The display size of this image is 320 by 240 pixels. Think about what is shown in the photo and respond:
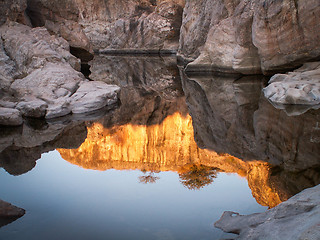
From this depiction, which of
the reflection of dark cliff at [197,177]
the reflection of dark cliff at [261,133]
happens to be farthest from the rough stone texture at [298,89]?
the reflection of dark cliff at [197,177]

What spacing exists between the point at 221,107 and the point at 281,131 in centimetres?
265

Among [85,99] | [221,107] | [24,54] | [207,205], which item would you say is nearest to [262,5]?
[221,107]

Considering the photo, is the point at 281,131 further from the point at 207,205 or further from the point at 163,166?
the point at 207,205

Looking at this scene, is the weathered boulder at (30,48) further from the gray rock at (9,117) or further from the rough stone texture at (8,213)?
the rough stone texture at (8,213)

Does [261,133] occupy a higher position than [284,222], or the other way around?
[261,133]

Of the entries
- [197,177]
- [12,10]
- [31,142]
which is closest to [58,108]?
[31,142]

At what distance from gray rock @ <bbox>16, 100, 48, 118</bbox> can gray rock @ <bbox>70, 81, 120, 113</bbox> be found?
2.47ft

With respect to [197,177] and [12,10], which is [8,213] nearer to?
[197,177]

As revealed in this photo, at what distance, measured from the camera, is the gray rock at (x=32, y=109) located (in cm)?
838

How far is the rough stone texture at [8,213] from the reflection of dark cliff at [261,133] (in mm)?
2798

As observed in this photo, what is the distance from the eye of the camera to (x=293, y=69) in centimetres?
1161

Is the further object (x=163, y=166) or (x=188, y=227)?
(x=163, y=166)

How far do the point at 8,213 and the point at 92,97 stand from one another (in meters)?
6.02

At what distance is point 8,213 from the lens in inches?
143
